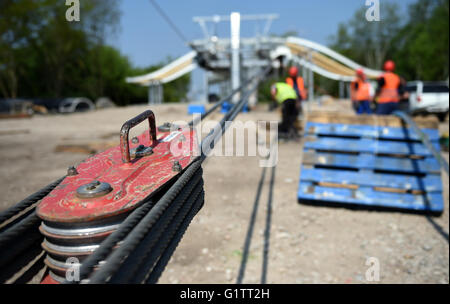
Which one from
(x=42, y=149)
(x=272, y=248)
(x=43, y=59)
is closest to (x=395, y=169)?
(x=272, y=248)

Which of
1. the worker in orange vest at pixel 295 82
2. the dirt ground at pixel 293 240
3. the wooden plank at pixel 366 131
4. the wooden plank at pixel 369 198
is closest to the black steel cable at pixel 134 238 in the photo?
the dirt ground at pixel 293 240

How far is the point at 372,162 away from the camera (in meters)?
4.58

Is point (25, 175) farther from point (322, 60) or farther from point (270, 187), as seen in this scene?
point (322, 60)

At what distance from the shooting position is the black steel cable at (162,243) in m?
0.77

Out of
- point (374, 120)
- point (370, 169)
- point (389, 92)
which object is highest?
point (389, 92)

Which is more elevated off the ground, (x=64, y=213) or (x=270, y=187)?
(x=64, y=213)

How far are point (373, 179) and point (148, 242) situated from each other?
427 cm

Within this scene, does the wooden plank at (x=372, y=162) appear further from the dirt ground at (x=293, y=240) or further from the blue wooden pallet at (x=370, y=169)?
the dirt ground at (x=293, y=240)

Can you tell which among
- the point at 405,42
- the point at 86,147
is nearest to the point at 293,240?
the point at 86,147

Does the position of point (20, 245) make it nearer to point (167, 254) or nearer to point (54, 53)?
point (167, 254)

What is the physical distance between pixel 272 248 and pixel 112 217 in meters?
2.80

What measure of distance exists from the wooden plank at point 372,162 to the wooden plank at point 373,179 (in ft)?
0.26

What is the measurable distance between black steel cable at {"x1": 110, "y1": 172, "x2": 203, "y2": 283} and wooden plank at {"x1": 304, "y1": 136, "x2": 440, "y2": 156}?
4.00 meters
